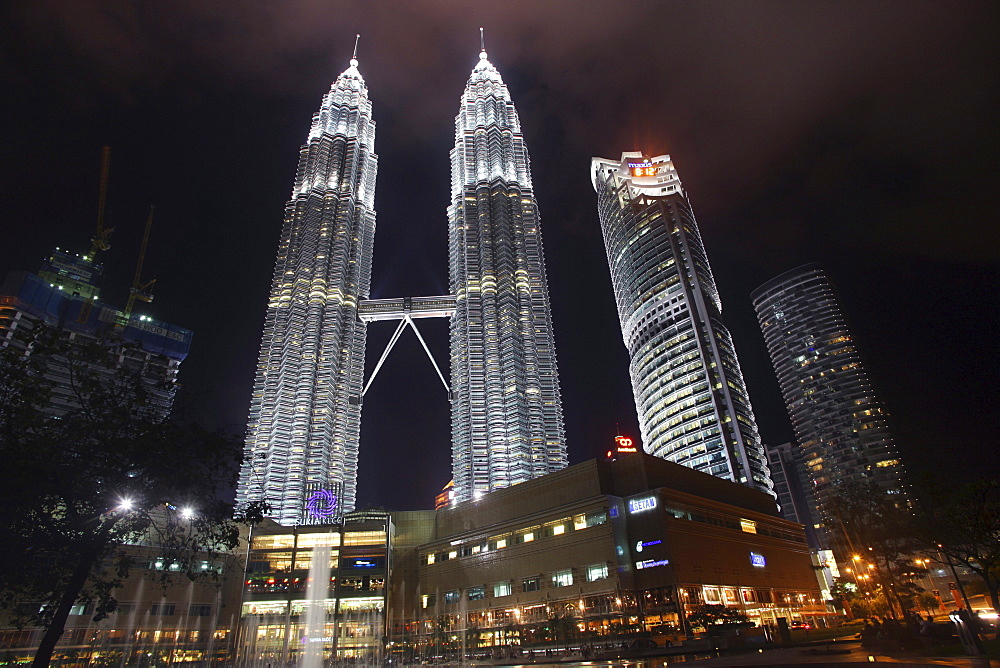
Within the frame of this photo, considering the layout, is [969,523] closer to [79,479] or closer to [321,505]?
[79,479]

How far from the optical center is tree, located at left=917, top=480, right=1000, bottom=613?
4038 centimetres

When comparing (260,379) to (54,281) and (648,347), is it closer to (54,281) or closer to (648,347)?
(54,281)

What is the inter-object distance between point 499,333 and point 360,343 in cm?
4921

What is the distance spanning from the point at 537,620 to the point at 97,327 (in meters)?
187

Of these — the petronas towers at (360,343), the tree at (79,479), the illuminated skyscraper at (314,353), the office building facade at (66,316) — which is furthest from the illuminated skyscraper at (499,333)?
the tree at (79,479)

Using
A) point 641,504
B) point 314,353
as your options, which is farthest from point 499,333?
point 641,504

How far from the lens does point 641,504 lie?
8106 cm

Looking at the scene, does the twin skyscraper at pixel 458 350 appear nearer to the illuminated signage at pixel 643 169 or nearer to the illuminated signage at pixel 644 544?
the illuminated signage at pixel 643 169

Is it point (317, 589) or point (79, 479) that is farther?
point (317, 589)

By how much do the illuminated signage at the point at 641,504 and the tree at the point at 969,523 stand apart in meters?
34.7

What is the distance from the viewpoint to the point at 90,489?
25344 mm

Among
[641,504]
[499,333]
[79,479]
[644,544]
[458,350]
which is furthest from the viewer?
[458,350]

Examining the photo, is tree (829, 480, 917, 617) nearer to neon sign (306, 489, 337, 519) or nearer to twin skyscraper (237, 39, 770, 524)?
twin skyscraper (237, 39, 770, 524)

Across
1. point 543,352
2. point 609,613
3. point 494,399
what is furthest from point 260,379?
point 609,613
